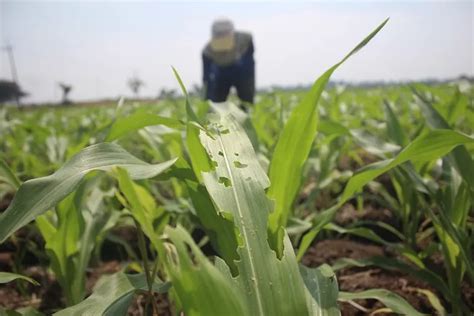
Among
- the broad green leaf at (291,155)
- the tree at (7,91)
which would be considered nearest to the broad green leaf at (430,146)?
the broad green leaf at (291,155)

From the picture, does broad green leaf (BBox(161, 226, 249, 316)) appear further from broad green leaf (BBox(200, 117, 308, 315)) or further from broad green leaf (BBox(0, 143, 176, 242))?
broad green leaf (BBox(0, 143, 176, 242))

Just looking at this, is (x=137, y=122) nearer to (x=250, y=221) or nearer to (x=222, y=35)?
(x=250, y=221)

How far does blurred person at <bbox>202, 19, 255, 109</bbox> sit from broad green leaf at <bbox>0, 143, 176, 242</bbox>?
339 centimetres

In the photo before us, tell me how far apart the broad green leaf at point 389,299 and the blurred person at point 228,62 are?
3.39m

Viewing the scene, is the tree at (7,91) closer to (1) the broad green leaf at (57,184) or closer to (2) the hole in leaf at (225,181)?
(1) the broad green leaf at (57,184)

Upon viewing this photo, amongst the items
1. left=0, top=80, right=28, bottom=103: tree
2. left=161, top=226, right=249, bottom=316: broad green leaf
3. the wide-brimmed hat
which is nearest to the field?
left=161, top=226, right=249, bottom=316: broad green leaf

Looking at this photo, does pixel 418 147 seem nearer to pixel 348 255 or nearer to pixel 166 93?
pixel 348 255

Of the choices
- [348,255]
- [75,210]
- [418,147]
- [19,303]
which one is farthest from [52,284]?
[418,147]

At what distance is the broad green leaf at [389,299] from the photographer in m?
0.67

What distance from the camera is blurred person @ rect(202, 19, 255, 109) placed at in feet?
12.5

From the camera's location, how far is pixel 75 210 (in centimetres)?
79

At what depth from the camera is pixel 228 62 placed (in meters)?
3.90

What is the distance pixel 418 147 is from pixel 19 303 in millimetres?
1277

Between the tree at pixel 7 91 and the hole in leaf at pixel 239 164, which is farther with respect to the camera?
the tree at pixel 7 91
